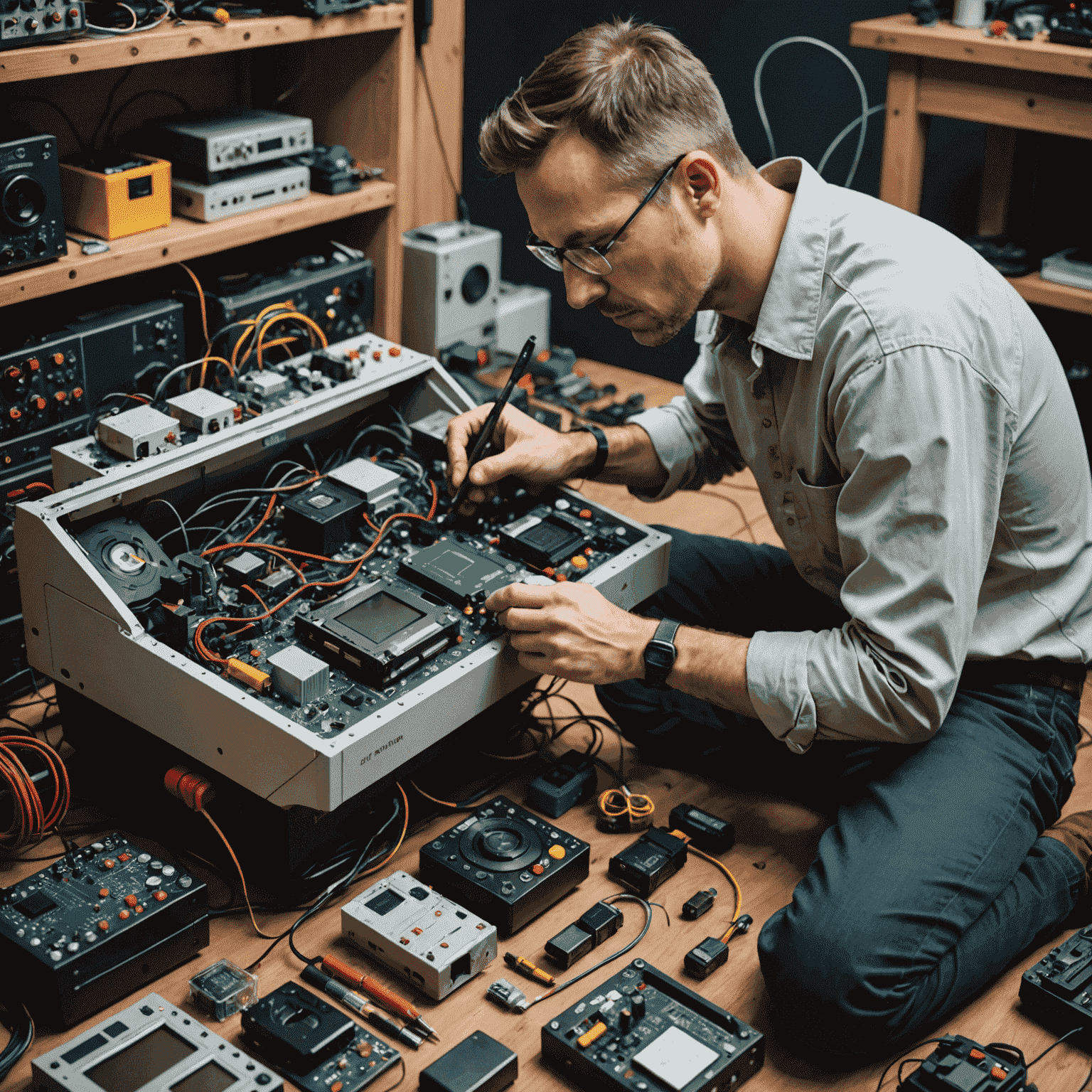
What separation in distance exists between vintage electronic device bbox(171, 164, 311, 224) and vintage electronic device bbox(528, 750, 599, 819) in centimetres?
139

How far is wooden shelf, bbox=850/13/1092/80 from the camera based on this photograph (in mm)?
2859

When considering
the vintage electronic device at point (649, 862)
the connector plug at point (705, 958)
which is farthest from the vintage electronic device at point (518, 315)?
the connector plug at point (705, 958)

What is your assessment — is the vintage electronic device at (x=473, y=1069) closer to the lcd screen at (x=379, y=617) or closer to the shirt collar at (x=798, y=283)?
the lcd screen at (x=379, y=617)

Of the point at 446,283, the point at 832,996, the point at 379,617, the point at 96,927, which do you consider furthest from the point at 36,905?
the point at 446,283

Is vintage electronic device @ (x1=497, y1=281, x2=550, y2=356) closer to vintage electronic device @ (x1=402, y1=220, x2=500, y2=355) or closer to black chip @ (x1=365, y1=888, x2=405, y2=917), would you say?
vintage electronic device @ (x1=402, y1=220, x2=500, y2=355)

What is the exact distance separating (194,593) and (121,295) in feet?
3.40

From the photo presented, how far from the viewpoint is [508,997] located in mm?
1896

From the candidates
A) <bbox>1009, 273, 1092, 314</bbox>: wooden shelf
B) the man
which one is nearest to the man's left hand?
the man

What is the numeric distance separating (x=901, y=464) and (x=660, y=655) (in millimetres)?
441

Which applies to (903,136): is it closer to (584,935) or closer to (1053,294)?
(1053,294)

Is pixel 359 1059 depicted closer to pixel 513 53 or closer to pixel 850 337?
pixel 850 337

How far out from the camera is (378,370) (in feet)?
8.27

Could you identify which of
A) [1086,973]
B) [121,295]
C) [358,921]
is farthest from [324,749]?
[121,295]

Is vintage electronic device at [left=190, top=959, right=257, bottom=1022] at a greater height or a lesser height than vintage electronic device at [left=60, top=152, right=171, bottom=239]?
lesser
